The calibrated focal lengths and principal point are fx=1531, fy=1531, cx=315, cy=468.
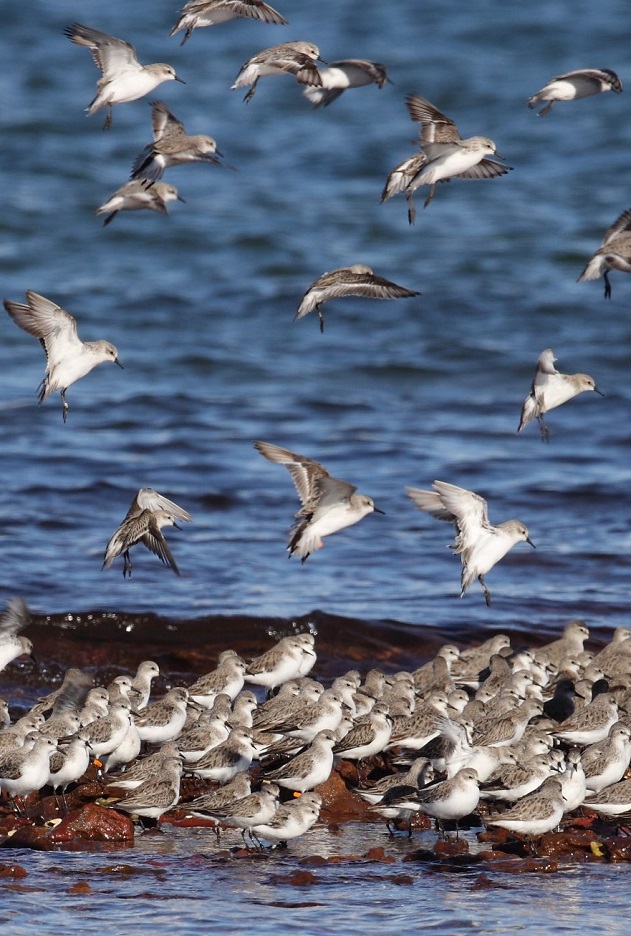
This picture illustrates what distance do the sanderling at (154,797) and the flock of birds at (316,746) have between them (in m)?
0.01

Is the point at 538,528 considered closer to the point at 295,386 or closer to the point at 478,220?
the point at 295,386

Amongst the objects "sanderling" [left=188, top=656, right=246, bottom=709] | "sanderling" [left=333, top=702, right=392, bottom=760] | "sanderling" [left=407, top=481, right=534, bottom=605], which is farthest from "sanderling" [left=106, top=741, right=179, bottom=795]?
"sanderling" [left=407, top=481, right=534, bottom=605]

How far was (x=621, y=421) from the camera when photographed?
2095cm

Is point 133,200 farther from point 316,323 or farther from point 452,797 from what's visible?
point 316,323

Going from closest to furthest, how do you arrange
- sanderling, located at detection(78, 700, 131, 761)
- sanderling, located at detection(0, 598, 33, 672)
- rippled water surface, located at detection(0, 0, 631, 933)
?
sanderling, located at detection(78, 700, 131, 761) → sanderling, located at detection(0, 598, 33, 672) → rippled water surface, located at detection(0, 0, 631, 933)

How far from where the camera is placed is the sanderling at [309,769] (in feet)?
27.7

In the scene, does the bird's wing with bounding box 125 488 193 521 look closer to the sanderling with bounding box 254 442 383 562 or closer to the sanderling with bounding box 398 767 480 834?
the sanderling with bounding box 254 442 383 562

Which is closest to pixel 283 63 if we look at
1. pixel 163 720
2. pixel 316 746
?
pixel 163 720

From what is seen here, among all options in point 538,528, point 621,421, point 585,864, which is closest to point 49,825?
point 585,864

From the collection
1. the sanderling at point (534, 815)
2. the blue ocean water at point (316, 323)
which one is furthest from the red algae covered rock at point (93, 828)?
the blue ocean water at point (316, 323)

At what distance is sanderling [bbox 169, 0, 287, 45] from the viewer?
10258 mm

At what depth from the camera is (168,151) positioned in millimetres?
10836

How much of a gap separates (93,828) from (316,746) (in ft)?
4.33

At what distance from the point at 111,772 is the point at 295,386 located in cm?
1415
